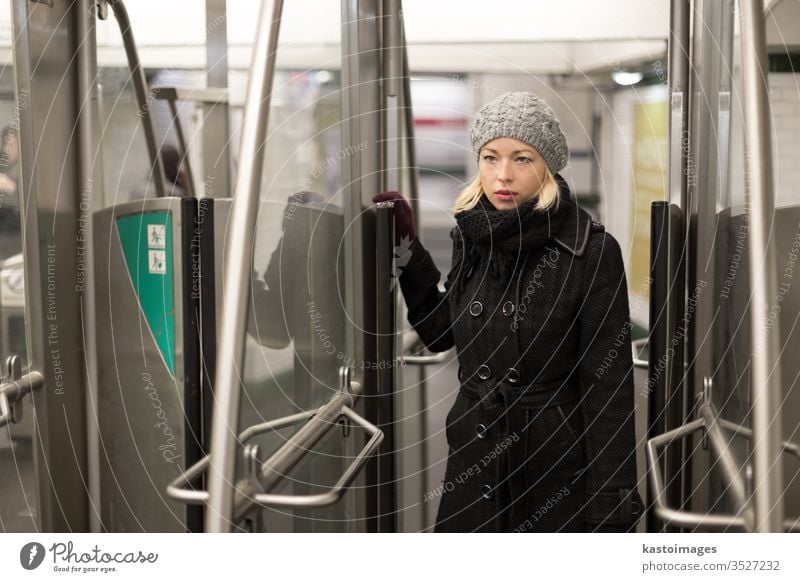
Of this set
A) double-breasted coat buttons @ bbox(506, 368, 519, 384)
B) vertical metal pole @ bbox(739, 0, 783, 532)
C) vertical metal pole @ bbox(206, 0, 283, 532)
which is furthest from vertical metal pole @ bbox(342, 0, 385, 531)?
vertical metal pole @ bbox(739, 0, 783, 532)

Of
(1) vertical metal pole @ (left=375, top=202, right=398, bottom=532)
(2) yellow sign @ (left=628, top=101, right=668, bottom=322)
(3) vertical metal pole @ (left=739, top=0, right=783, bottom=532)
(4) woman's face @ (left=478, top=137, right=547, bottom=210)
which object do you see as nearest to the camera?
(3) vertical metal pole @ (left=739, top=0, right=783, bottom=532)

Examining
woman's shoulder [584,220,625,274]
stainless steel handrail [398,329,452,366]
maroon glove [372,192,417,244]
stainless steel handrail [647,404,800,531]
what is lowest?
stainless steel handrail [647,404,800,531]

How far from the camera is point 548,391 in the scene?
1.19 m

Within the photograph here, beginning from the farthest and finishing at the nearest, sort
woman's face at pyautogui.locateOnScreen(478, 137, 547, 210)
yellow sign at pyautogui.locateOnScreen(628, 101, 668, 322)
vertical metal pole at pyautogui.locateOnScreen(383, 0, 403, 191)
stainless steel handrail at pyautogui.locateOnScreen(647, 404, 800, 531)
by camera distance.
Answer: yellow sign at pyautogui.locateOnScreen(628, 101, 668, 322), vertical metal pole at pyautogui.locateOnScreen(383, 0, 403, 191), woman's face at pyautogui.locateOnScreen(478, 137, 547, 210), stainless steel handrail at pyautogui.locateOnScreen(647, 404, 800, 531)

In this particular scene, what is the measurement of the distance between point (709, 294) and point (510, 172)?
33 cm

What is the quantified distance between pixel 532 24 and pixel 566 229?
80 cm

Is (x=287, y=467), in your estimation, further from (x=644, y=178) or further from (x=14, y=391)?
(x=644, y=178)

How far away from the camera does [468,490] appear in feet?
4.14

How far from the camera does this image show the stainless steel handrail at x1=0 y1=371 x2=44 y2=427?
3.31ft

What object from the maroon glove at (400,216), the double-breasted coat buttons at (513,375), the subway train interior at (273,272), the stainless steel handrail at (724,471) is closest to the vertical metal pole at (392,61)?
the subway train interior at (273,272)

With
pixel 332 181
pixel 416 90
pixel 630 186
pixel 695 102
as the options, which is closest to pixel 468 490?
pixel 332 181

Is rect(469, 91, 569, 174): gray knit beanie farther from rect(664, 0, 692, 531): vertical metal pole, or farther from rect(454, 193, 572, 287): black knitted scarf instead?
rect(664, 0, 692, 531): vertical metal pole

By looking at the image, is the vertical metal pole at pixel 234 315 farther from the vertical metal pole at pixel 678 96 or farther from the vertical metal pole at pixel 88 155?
the vertical metal pole at pixel 678 96

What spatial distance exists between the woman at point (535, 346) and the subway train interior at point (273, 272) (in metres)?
0.07
